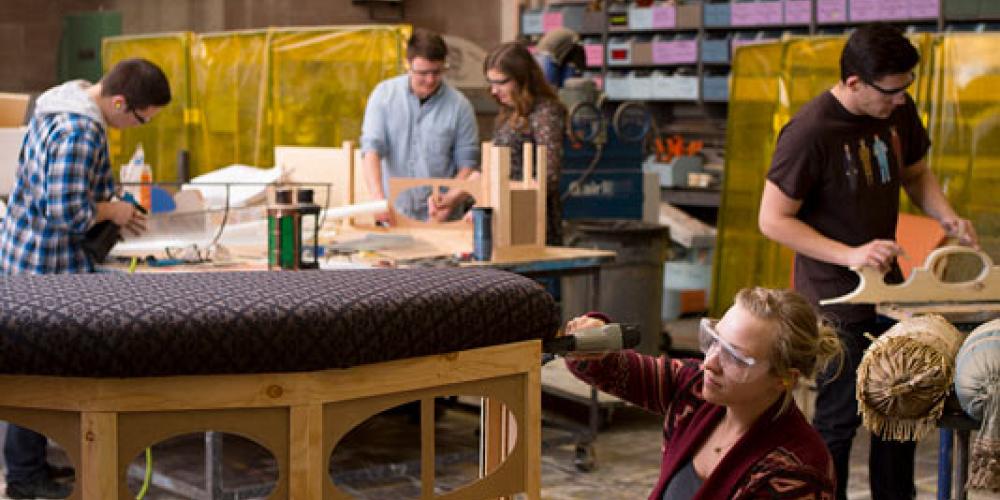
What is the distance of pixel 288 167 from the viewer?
5.86 metres

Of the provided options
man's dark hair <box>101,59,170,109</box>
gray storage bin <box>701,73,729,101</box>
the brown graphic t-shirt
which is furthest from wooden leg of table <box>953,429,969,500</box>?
gray storage bin <box>701,73,729,101</box>

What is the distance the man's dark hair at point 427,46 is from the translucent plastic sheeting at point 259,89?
76.5 inches

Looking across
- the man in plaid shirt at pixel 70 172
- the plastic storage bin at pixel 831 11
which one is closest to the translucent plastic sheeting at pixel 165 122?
the plastic storage bin at pixel 831 11

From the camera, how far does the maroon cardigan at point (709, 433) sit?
197 centimetres

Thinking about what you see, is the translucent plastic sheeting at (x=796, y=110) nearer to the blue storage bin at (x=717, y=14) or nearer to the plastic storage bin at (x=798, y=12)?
the plastic storage bin at (x=798, y=12)

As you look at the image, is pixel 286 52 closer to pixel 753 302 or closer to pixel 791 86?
pixel 791 86

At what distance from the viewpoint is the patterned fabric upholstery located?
1296 millimetres

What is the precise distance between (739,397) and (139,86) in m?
2.62

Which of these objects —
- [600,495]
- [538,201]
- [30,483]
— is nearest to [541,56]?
[538,201]

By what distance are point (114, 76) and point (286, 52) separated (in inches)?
164

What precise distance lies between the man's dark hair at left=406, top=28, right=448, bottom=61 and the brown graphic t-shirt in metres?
2.03

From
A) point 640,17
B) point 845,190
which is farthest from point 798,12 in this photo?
point 845,190

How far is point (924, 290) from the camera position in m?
3.52

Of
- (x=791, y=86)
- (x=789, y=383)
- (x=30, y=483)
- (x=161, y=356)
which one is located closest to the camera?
(x=161, y=356)
